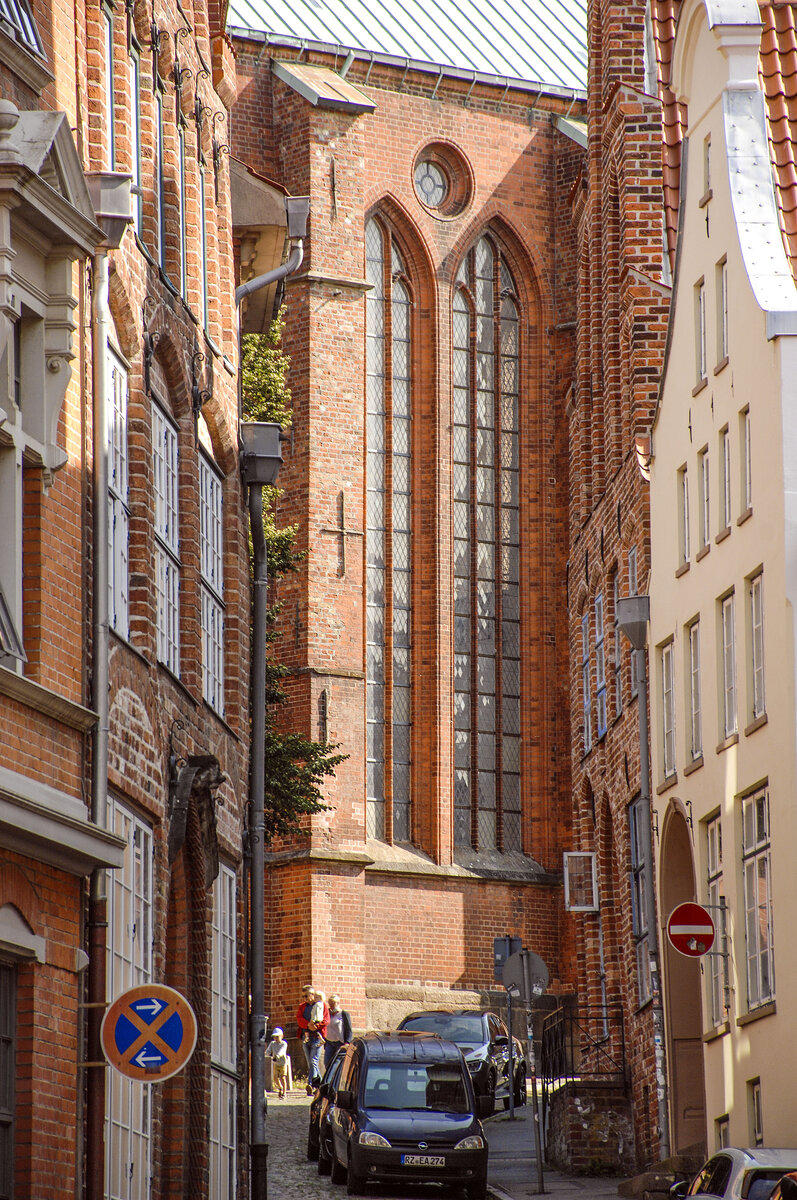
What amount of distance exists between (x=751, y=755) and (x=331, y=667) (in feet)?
62.9

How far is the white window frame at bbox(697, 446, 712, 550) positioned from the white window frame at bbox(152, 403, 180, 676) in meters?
7.02

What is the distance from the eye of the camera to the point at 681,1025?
2541cm

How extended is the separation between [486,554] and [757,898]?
75.3 ft

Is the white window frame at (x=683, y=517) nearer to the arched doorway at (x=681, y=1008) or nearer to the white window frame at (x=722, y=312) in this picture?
the white window frame at (x=722, y=312)

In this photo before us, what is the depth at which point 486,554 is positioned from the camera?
143ft

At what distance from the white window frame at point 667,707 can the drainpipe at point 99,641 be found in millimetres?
11197

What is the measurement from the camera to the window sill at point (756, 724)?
67.9ft

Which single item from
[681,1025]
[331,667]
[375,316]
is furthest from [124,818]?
[375,316]

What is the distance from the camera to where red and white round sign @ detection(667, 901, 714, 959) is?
1906 cm

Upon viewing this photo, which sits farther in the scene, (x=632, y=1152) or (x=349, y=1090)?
(x=632, y=1152)

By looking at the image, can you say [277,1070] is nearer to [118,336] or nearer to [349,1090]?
[349,1090]

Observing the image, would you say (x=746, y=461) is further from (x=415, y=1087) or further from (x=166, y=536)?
(x=415, y=1087)

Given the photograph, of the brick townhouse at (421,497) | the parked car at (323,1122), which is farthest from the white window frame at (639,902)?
the brick townhouse at (421,497)

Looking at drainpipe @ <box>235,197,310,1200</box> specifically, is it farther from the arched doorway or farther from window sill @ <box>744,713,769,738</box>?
the arched doorway
